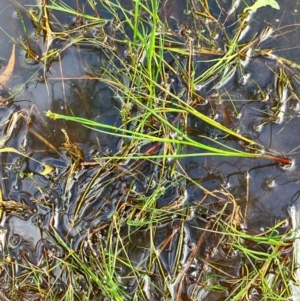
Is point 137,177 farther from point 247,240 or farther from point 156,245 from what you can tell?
point 247,240

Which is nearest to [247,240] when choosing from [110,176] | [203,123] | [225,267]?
[225,267]

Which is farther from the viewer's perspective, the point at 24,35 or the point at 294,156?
the point at 24,35

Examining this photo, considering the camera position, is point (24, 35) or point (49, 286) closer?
point (49, 286)

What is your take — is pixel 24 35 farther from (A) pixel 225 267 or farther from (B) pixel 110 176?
(A) pixel 225 267

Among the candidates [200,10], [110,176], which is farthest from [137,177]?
[200,10]

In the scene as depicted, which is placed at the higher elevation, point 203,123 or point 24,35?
point 24,35

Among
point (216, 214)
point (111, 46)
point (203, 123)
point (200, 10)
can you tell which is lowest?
point (216, 214)

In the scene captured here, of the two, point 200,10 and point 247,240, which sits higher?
point 200,10
